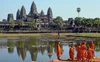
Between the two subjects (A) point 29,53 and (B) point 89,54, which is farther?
(A) point 29,53

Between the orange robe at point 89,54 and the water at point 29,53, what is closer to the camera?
the orange robe at point 89,54

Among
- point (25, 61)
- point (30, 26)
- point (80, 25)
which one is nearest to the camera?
point (25, 61)

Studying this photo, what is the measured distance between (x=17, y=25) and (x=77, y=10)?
3726cm

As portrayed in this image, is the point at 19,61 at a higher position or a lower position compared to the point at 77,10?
lower

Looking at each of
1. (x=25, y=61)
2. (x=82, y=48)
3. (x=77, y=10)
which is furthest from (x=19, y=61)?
(x=77, y=10)

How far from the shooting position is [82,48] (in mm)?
23531

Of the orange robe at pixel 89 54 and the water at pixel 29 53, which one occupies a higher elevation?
the orange robe at pixel 89 54

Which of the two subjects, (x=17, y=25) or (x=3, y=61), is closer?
(x=3, y=61)

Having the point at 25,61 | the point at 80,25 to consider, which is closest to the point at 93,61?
the point at 25,61

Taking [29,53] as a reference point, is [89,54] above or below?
above

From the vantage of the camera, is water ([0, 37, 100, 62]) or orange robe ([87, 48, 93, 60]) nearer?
orange robe ([87, 48, 93, 60])

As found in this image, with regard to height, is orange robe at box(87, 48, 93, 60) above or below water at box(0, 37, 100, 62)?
above

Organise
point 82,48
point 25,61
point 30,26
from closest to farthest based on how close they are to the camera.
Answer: point 82,48, point 25,61, point 30,26

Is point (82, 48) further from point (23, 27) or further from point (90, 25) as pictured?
point (23, 27)
